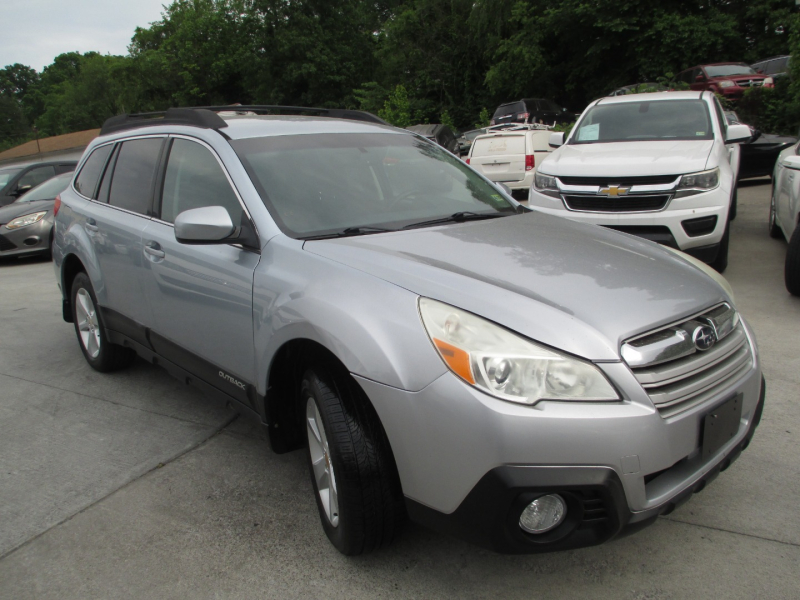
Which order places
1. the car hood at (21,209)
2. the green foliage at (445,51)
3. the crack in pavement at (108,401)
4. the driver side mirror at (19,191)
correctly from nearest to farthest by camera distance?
the crack in pavement at (108,401) < the car hood at (21,209) < the driver side mirror at (19,191) < the green foliage at (445,51)

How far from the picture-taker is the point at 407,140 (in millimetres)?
3732

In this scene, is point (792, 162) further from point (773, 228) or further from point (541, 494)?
point (541, 494)

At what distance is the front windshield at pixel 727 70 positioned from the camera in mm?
18302

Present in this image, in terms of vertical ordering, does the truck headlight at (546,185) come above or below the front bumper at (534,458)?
above

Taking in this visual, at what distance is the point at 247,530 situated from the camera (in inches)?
107

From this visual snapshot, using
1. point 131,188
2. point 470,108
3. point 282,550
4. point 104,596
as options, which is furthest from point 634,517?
point 470,108

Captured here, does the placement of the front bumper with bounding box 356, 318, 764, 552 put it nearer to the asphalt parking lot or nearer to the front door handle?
the asphalt parking lot

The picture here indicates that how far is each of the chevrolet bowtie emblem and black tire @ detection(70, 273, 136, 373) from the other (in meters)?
4.10

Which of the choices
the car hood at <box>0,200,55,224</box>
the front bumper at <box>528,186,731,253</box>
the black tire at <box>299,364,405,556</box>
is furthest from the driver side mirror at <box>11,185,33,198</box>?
the black tire at <box>299,364,405,556</box>

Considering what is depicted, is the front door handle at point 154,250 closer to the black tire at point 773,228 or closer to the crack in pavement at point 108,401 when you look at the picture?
the crack in pavement at point 108,401

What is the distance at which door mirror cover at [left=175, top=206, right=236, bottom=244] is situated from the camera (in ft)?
8.84

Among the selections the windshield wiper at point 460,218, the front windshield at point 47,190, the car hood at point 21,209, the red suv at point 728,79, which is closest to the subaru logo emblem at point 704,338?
the windshield wiper at point 460,218

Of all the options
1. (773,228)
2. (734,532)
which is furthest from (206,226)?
(773,228)

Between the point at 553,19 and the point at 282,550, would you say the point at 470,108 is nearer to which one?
the point at 553,19
